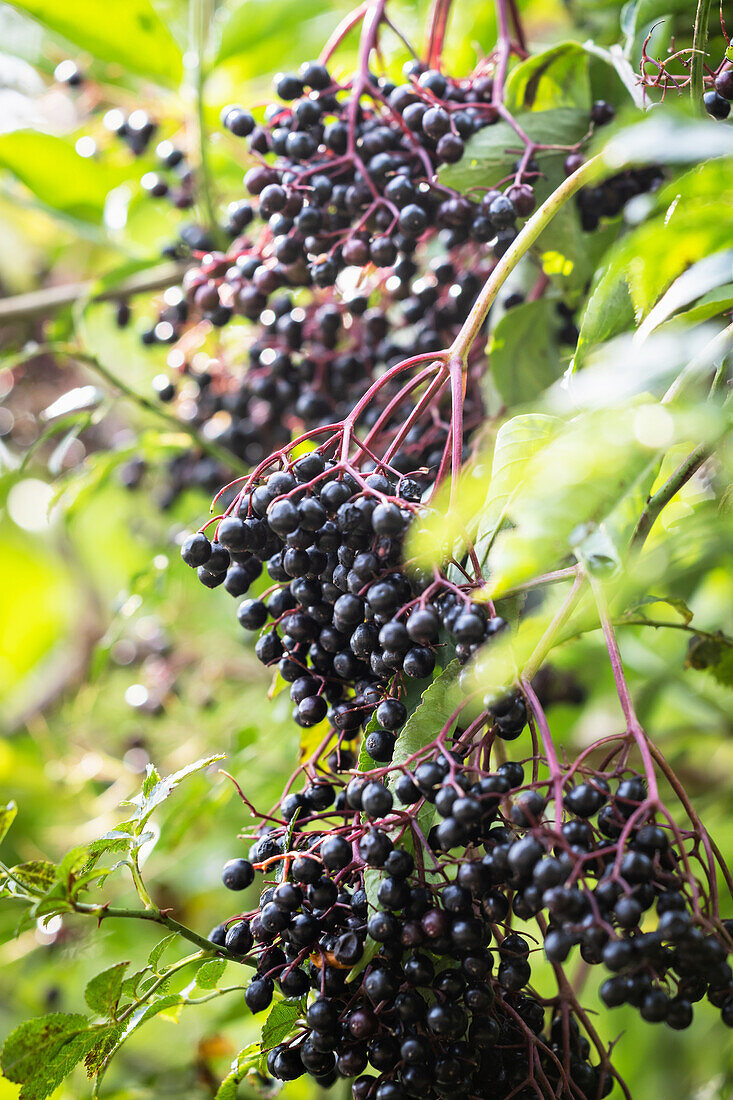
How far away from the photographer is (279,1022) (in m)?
0.64

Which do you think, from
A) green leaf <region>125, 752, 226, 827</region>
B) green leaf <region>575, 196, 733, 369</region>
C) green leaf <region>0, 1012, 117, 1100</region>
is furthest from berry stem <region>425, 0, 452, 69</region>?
green leaf <region>0, 1012, 117, 1100</region>

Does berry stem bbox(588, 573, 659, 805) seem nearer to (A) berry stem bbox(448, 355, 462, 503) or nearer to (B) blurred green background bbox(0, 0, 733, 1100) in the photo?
(A) berry stem bbox(448, 355, 462, 503)

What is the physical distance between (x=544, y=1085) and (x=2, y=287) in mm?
2178

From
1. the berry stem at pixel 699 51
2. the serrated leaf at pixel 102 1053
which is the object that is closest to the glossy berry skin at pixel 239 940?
the serrated leaf at pixel 102 1053

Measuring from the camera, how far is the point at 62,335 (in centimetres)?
145

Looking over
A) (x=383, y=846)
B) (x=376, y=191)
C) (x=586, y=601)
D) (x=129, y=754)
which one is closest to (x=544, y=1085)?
(x=383, y=846)

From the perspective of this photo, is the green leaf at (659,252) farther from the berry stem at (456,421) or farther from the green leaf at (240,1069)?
the green leaf at (240,1069)

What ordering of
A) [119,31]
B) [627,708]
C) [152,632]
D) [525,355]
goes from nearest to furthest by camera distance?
1. [627,708]
2. [525,355]
3. [119,31]
4. [152,632]

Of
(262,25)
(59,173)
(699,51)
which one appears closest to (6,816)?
(699,51)

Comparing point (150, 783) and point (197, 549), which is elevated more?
point (197, 549)

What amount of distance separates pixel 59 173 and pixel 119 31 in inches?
9.4

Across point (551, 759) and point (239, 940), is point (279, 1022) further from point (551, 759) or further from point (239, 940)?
point (551, 759)

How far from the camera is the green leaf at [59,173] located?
1.37 m

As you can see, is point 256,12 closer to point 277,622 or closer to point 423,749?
point 277,622
